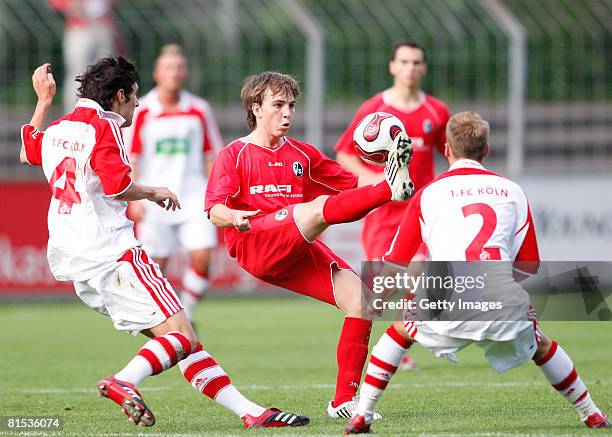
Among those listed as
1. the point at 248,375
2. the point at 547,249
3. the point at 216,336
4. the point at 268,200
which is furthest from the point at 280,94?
the point at 547,249

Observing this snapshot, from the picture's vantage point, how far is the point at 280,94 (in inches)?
257

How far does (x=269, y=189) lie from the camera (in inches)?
259

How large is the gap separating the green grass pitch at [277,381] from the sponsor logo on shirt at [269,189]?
125 centimetres

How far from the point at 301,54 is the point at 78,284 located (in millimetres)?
9503

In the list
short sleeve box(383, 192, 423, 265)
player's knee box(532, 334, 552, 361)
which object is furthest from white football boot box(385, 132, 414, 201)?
player's knee box(532, 334, 552, 361)

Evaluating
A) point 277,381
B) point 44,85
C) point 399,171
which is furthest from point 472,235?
point 277,381

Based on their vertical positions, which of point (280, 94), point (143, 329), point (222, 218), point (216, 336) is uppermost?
point (280, 94)

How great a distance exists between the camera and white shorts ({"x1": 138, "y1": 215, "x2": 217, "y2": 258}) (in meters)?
10.4

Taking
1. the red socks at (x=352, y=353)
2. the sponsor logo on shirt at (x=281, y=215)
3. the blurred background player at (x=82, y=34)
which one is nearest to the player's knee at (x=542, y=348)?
the red socks at (x=352, y=353)

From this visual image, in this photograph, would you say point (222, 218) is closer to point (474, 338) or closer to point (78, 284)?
point (78, 284)

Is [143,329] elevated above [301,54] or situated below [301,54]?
below

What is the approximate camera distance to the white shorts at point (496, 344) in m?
5.40

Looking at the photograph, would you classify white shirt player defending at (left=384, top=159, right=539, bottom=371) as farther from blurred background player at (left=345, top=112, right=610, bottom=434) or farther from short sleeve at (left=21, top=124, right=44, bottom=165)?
short sleeve at (left=21, top=124, right=44, bottom=165)

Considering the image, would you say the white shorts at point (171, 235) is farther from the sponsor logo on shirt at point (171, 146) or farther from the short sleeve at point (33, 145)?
the short sleeve at point (33, 145)
